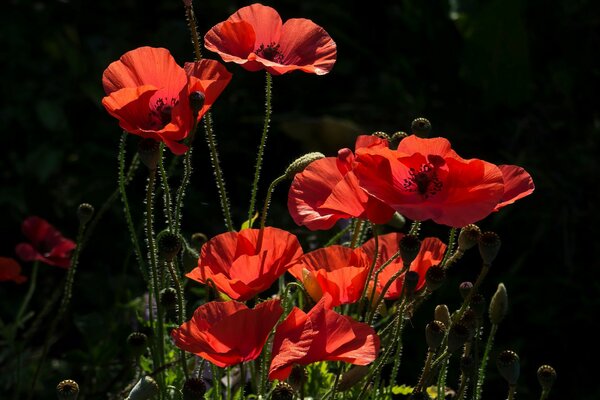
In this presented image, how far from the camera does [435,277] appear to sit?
1.15 meters

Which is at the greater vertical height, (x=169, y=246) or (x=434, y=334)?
(x=169, y=246)

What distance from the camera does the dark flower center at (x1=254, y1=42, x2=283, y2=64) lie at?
52.3 inches

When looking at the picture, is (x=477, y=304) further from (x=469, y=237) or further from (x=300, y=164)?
(x=300, y=164)

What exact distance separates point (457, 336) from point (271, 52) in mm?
462

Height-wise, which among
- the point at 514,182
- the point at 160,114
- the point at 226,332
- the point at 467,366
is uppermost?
the point at 160,114

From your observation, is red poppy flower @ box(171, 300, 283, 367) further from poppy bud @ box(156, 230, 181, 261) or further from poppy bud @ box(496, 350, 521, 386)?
poppy bud @ box(496, 350, 521, 386)

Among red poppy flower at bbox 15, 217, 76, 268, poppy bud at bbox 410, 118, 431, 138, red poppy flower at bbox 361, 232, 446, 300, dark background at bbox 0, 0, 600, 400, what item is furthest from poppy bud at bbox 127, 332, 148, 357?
dark background at bbox 0, 0, 600, 400

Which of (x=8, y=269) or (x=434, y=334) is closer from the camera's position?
(x=434, y=334)

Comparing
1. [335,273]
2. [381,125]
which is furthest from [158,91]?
[381,125]

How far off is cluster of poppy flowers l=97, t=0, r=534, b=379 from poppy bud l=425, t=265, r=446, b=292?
0.08m

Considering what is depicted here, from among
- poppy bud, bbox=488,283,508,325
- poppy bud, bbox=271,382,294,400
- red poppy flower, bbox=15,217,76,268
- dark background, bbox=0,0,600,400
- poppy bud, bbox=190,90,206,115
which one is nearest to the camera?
poppy bud, bbox=271,382,294,400

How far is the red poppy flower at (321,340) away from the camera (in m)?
1.03

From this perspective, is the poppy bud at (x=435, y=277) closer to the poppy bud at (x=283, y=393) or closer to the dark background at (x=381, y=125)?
the poppy bud at (x=283, y=393)

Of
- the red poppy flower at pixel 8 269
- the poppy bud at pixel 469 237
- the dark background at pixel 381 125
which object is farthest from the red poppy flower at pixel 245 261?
the dark background at pixel 381 125
